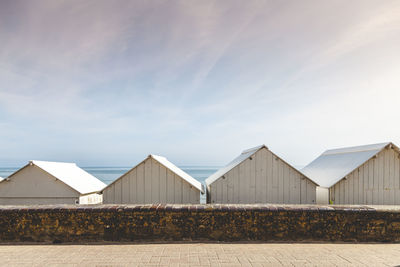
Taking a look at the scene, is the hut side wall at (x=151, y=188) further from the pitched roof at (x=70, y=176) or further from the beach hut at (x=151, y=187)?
the pitched roof at (x=70, y=176)

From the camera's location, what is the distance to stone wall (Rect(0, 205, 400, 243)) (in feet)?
22.8

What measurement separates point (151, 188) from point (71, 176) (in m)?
7.66

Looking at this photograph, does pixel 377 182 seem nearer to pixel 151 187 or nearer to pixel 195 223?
pixel 151 187

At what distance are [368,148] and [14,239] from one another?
695 inches

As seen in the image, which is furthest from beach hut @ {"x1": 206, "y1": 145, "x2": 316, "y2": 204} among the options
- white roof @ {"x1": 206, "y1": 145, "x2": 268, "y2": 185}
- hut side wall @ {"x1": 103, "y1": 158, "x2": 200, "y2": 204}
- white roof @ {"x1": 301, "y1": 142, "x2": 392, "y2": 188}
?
white roof @ {"x1": 301, "y1": 142, "x2": 392, "y2": 188}

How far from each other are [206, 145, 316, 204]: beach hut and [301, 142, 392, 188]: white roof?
254 centimetres

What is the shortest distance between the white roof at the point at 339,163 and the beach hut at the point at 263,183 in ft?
8.34

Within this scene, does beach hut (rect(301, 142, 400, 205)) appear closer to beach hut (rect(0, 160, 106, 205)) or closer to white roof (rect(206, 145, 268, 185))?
white roof (rect(206, 145, 268, 185))

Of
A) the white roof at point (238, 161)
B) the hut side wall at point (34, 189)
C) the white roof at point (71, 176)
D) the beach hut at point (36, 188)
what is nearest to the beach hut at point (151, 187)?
the white roof at point (238, 161)

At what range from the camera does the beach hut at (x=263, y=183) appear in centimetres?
1371

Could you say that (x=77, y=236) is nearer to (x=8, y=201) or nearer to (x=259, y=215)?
(x=259, y=215)

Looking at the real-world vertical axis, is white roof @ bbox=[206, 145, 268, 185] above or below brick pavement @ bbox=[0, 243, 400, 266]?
above

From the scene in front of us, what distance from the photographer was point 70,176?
17.7 m

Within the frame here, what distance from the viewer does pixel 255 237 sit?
7035mm
